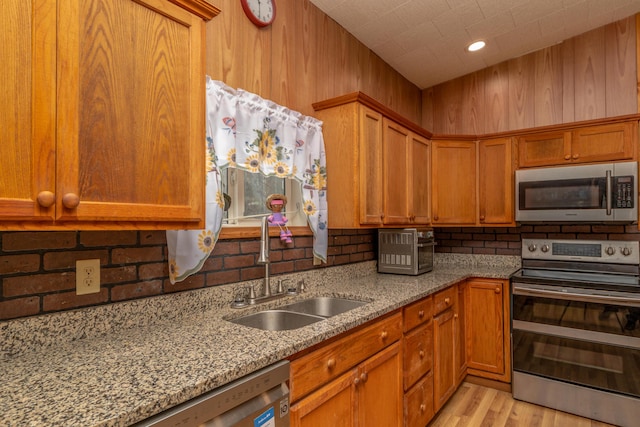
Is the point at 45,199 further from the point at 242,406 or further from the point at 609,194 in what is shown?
the point at 609,194

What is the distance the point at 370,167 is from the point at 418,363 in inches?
48.2

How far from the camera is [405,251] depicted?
2816 millimetres

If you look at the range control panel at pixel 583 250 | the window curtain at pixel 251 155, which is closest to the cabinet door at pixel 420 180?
the window curtain at pixel 251 155

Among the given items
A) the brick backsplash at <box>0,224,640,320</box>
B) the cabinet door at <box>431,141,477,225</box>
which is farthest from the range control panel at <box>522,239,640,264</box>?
the brick backsplash at <box>0,224,640,320</box>

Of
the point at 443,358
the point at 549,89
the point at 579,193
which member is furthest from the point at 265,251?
the point at 549,89

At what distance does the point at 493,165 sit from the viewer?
324 cm

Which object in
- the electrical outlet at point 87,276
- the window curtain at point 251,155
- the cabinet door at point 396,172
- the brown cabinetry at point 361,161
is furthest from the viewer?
the cabinet door at point 396,172

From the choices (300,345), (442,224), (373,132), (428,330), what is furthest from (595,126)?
(300,345)

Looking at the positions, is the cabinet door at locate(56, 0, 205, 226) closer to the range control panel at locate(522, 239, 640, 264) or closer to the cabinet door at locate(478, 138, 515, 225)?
the cabinet door at locate(478, 138, 515, 225)

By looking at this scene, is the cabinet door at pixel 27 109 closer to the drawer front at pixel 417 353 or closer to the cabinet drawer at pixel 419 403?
the drawer front at pixel 417 353

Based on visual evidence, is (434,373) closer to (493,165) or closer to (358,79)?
(493,165)

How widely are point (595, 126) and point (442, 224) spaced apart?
1380mm

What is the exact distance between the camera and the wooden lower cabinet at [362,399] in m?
1.34

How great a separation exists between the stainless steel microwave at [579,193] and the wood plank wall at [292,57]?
1.51 m
